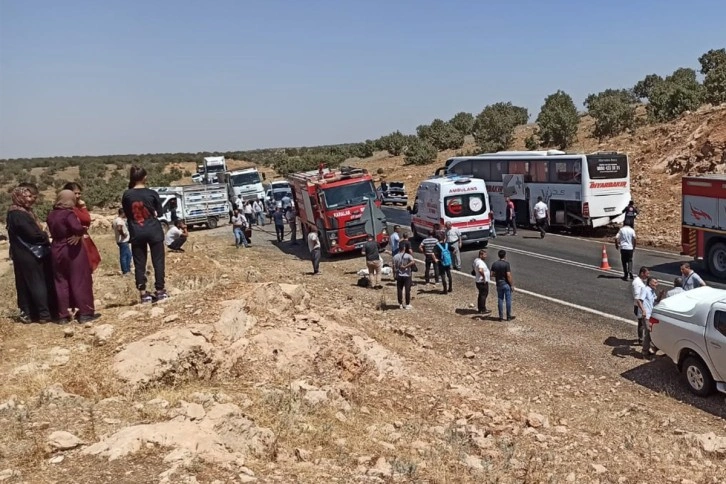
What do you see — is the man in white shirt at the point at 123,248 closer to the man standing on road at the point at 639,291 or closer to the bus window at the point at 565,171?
the man standing on road at the point at 639,291

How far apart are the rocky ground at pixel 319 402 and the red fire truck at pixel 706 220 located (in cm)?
689

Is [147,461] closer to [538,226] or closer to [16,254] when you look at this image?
[16,254]

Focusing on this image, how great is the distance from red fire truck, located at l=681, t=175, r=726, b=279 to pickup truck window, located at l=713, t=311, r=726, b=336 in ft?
30.8

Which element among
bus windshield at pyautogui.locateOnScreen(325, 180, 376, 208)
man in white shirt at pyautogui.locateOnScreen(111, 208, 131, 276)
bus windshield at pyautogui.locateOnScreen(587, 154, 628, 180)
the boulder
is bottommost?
the boulder

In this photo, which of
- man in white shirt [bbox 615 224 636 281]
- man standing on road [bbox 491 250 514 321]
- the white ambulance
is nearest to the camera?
man standing on road [bbox 491 250 514 321]

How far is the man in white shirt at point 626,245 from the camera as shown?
1719 centimetres

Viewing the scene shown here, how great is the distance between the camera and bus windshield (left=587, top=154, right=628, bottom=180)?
25578mm

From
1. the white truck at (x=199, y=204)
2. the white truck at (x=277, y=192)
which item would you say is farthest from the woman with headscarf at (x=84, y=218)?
the white truck at (x=277, y=192)

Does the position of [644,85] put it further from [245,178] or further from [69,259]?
[69,259]

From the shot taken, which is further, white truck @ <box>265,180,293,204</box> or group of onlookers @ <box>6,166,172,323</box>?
white truck @ <box>265,180,293,204</box>

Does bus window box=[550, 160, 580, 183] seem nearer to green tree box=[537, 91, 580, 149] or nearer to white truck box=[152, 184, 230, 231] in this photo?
white truck box=[152, 184, 230, 231]

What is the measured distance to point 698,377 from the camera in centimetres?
999

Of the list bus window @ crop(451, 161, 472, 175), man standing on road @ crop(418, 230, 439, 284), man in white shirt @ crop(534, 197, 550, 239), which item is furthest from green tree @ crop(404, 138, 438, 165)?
man standing on road @ crop(418, 230, 439, 284)

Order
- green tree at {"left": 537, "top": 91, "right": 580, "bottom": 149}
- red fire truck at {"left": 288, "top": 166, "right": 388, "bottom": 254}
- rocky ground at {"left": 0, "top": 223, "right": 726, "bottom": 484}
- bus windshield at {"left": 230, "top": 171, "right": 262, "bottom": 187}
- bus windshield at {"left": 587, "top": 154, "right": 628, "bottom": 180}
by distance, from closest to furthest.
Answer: rocky ground at {"left": 0, "top": 223, "right": 726, "bottom": 484}
red fire truck at {"left": 288, "top": 166, "right": 388, "bottom": 254}
bus windshield at {"left": 587, "top": 154, "right": 628, "bottom": 180}
bus windshield at {"left": 230, "top": 171, "right": 262, "bottom": 187}
green tree at {"left": 537, "top": 91, "right": 580, "bottom": 149}
